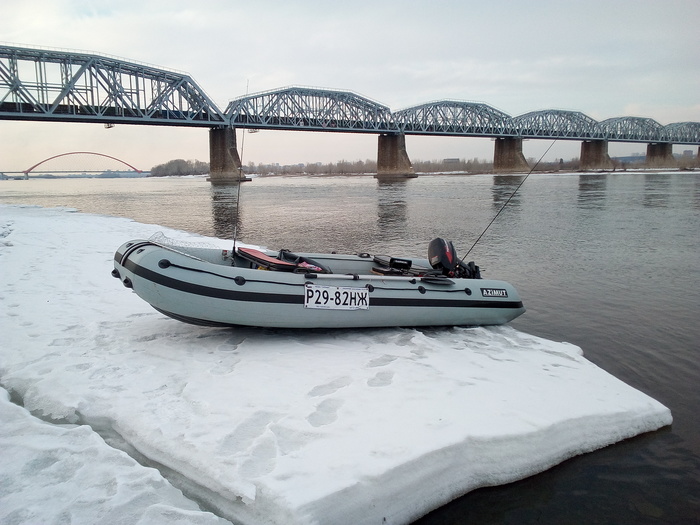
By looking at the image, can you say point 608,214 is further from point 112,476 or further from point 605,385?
point 112,476

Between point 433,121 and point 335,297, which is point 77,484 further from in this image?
point 433,121

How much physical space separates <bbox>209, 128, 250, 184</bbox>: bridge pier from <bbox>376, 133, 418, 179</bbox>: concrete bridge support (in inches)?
998

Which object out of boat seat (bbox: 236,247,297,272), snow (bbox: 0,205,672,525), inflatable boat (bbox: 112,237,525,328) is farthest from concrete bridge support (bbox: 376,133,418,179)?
snow (bbox: 0,205,672,525)

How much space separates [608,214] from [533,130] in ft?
310

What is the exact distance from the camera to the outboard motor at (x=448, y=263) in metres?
6.12

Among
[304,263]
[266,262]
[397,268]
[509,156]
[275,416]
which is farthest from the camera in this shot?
[509,156]

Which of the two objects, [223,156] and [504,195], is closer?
[504,195]

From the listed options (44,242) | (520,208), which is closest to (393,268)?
(44,242)

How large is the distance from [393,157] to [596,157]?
4760 cm

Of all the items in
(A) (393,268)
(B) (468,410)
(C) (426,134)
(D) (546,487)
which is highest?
(C) (426,134)

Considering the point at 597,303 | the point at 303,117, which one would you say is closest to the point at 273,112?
the point at 303,117

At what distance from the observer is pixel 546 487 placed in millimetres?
3266

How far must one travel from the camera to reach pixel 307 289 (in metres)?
4.85

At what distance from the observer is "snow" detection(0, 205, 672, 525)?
8.82ft
